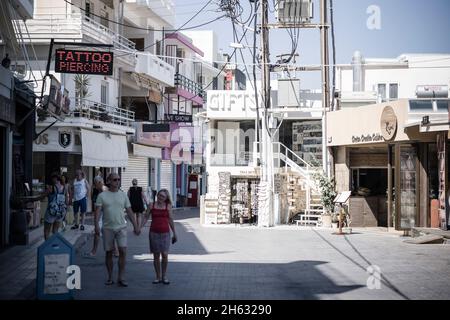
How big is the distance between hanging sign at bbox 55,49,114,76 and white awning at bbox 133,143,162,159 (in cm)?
1977

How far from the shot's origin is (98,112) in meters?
33.4

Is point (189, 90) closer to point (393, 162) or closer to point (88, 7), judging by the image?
point (88, 7)

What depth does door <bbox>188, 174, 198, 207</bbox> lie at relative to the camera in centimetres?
5188

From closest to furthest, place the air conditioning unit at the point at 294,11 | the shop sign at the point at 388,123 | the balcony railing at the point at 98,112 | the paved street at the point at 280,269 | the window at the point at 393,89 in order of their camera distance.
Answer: the paved street at the point at 280,269 → the shop sign at the point at 388,123 → the air conditioning unit at the point at 294,11 → the balcony railing at the point at 98,112 → the window at the point at 393,89

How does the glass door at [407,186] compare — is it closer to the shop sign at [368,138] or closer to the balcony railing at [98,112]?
the shop sign at [368,138]

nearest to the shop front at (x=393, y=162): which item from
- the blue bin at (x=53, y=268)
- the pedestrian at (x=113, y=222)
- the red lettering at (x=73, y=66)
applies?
the red lettering at (x=73, y=66)

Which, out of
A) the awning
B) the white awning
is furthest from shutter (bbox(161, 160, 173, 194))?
the awning

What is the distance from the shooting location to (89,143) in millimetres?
32719

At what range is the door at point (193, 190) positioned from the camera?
2042 inches

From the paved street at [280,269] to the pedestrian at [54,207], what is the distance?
3.47 ft

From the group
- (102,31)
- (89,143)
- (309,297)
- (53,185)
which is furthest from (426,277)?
(102,31)

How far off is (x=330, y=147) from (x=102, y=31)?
12350 millimetres

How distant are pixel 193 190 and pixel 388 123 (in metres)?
29.4

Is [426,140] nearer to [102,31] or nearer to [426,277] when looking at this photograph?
[426,277]
